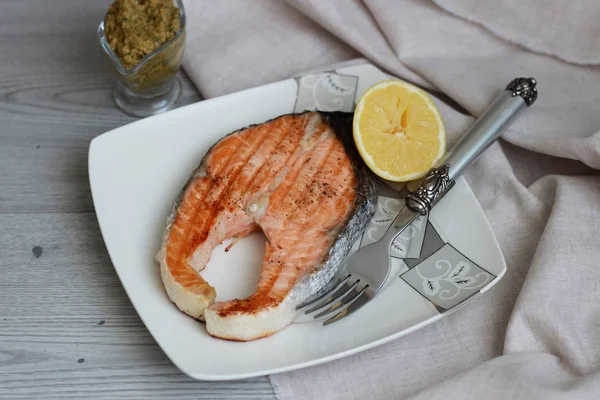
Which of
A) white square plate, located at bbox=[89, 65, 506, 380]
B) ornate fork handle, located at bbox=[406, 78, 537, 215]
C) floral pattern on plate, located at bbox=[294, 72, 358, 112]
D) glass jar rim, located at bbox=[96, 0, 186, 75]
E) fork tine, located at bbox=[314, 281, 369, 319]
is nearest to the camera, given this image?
white square plate, located at bbox=[89, 65, 506, 380]

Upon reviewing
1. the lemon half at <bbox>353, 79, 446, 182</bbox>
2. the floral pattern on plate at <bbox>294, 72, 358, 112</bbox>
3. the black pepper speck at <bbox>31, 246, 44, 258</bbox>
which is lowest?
the black pepper speck at <bbox>31, 246, 44, 258</bbox>

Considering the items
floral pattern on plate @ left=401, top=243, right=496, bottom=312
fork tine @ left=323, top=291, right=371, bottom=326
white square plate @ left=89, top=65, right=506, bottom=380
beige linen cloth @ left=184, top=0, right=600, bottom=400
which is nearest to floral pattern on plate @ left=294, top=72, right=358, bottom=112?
white square plate @ left=89, top=65, right=506, bottom=380

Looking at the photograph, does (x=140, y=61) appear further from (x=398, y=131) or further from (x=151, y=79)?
(x=398, y=131)

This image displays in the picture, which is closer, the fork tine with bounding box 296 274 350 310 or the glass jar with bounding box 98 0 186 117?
the fork tine with bounding box 296 274 350 310

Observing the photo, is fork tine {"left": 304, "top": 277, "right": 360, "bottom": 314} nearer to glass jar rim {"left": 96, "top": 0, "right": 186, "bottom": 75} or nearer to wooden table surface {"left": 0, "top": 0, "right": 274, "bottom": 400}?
wooden table surface {"left": 0, "top": 0, "right": 274, "bottom": 400}

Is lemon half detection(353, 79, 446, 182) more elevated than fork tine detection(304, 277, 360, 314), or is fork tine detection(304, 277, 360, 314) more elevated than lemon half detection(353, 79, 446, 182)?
lemon half detection(353, 79, 446, 182)

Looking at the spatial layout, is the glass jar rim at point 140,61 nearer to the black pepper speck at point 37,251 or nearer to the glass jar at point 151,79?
the glass jar at point 151,79
